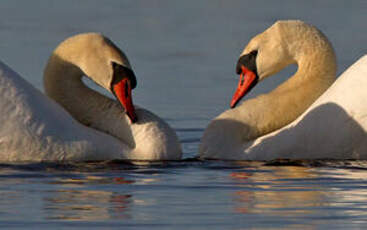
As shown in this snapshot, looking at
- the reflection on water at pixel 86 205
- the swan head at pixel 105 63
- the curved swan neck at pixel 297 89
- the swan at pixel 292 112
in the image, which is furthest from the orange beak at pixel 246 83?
the reflection on water at pixel 86 205

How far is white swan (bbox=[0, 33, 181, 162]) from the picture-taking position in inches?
421

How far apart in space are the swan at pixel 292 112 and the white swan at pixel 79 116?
849mm

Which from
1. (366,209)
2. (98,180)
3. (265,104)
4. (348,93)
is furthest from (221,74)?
(366,209)

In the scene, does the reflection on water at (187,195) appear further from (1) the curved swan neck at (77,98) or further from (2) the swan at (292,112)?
(1) the curved swan neck at (77,98)

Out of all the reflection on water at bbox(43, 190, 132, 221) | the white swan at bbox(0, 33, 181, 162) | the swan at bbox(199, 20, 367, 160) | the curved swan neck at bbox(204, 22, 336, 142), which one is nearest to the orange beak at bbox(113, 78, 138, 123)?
the white swan at bbox(0, 33, 181, 162)

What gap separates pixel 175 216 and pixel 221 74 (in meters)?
10.3

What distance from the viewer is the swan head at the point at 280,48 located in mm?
12250

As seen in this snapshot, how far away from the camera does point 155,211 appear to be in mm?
7617

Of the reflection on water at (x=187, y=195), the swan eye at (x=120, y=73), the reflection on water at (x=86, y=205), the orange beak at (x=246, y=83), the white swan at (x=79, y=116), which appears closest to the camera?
the reflection on water at (x=187, y=195)

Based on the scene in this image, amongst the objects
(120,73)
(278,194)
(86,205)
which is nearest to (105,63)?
(120,73)

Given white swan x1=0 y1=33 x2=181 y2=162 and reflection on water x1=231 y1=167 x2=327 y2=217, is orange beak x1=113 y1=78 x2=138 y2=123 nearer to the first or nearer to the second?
white swan x1=0 y1=33 x2=181 y2=162

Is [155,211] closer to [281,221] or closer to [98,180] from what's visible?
[281,221]

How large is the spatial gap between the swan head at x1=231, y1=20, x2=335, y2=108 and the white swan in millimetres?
1406

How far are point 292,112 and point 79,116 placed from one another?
6.98 ft
